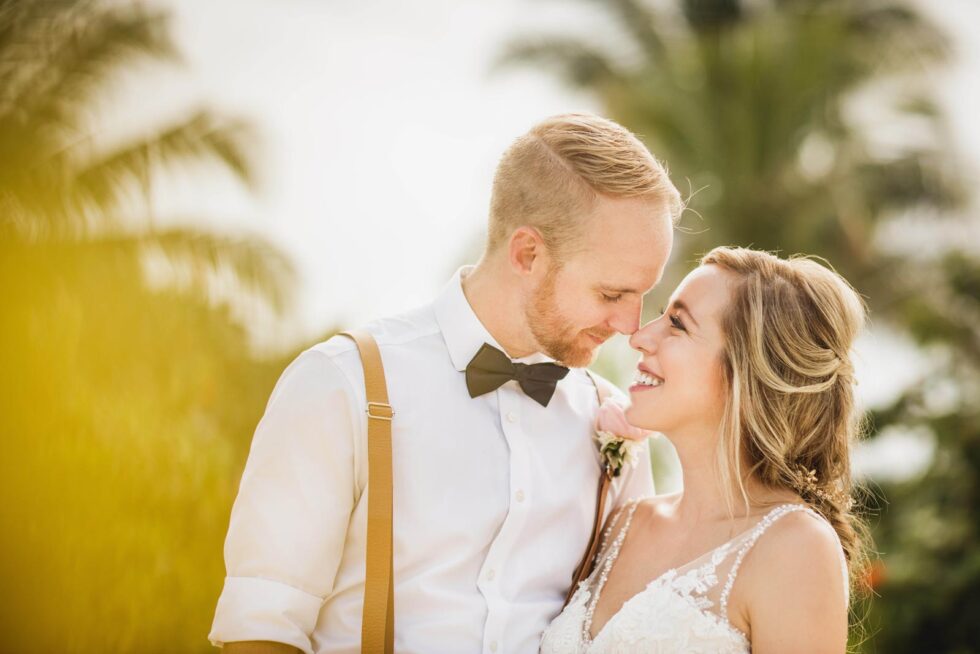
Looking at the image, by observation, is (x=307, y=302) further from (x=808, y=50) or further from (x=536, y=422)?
(x=808, y=50)

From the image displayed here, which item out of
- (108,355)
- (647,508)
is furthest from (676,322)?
(108,355)

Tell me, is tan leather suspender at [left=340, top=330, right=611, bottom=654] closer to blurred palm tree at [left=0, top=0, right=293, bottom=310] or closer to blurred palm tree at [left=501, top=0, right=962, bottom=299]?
blurred palm tree at [left=0, top=0, right=293, bottom=310]

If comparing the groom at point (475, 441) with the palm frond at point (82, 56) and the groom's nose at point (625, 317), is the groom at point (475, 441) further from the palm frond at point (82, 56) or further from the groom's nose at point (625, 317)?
the palm frond at point (82, 56)

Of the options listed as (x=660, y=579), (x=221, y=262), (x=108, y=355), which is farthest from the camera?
(x=221, y=262)

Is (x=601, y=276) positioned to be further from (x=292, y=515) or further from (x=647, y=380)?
(x=292, y=515)

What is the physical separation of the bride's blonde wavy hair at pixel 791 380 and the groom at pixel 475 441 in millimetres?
367

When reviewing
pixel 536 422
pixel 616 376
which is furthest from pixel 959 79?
pixel 536 422

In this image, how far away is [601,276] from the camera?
3.30m

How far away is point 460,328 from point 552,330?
32cm

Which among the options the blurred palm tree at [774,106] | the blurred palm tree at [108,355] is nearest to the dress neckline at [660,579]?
the blurred palm tree at [108,355]

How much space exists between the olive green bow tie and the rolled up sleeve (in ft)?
1.49

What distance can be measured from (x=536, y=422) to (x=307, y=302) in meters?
5.87

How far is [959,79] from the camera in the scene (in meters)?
14.9

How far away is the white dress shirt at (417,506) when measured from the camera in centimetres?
288
